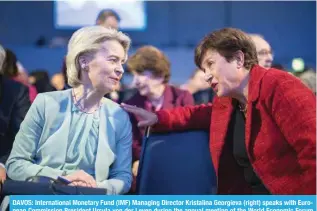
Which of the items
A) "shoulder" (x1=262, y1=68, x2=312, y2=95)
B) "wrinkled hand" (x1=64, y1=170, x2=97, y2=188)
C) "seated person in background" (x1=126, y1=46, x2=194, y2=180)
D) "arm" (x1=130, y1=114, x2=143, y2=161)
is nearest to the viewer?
"shoulder" (x1=262, y1=68, x2=312, y2=95)

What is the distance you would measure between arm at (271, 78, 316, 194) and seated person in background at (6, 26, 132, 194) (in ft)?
2.10

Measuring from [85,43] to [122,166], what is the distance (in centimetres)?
51

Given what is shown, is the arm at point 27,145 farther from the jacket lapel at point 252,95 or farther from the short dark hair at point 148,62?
the short dark hair at point 148,62

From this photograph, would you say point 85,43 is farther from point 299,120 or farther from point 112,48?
point 299,120

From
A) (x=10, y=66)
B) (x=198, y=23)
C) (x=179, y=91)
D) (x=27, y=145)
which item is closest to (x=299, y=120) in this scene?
(x=27, y=145)

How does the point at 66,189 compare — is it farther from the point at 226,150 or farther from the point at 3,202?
the point at 226,150

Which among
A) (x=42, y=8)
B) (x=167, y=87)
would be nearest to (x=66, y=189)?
(x=167, y=87)

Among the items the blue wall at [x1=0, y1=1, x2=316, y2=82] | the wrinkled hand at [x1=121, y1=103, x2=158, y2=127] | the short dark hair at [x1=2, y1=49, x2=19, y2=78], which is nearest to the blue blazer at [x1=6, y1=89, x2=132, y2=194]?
the wrinkled hand at [x1=121, y1=103, x2=158, y2=127]

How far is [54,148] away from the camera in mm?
2275

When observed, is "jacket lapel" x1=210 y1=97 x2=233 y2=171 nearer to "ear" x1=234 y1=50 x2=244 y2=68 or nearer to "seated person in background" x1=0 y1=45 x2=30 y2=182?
"ear" x1=234 y1=50 x2=244 y2=68

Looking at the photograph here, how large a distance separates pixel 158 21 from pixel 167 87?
6.27 metres

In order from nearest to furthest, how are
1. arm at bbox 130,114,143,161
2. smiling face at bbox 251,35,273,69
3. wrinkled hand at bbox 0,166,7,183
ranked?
wrinkled hand at bbox 0,166,7,183 < arm at bbox 130,114,143,161 < smiling face at bbox 251,35,273,69

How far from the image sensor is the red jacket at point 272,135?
6.54 feet

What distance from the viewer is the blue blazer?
227cm
